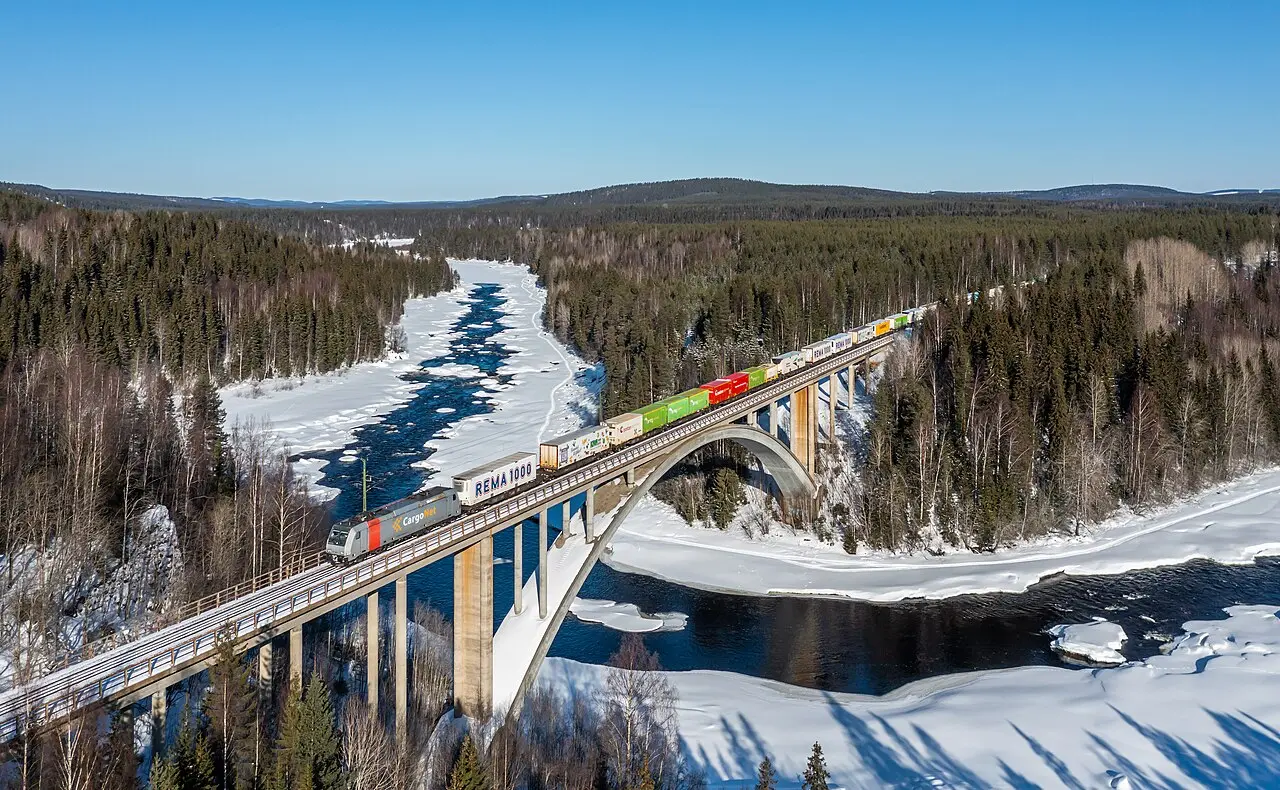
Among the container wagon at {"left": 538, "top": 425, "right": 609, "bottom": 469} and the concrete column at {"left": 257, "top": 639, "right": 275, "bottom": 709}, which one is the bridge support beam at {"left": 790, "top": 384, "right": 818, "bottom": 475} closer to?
the container wagon at {"left": 538, "top": 425, "right": 609, "bottom": 469}

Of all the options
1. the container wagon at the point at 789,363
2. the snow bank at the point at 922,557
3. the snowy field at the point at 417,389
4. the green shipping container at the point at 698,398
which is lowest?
the snow bank at the point at 922,557

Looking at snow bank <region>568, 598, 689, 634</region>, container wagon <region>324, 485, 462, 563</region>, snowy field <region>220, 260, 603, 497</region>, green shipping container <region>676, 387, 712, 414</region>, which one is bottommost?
snow bank <region>568, 598, 689, 634</region>

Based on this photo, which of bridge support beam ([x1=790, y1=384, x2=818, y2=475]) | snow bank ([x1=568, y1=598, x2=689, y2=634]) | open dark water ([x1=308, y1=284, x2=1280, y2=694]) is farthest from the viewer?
bridge support beam ([x1=790, y1=384, x2=818, y2=475])

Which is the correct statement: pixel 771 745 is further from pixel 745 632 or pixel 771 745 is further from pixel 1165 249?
pixel 1165 249

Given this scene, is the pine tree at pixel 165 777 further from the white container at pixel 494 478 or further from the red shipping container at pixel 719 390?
the red shipping container at pixel 719 390

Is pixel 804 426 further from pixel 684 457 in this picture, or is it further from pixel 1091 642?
pixel 1091 642

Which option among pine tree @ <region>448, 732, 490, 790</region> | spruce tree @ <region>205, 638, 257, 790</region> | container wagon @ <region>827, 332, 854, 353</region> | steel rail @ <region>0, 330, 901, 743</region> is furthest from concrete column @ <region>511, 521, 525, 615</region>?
container wagon @ <region>827, 332, 854, 353</region>

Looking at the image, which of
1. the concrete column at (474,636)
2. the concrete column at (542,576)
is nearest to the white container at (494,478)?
the concrete column at (542,576)

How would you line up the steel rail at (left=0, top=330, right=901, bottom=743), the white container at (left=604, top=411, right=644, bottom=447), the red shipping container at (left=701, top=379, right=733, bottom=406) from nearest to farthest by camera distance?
1. the steel rail at (left=0, top=330, right=901, bottom=743)
2. the white container at (left=604, top=411, right=644, bottom=447)
3. the red shipping container at (left=701, top=379, right=733, bottom=406)
